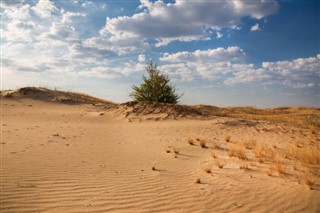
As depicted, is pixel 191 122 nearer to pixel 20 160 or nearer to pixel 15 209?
pixel 20 160

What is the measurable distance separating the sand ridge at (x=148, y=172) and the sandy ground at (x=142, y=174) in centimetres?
2

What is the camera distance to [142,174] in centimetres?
713

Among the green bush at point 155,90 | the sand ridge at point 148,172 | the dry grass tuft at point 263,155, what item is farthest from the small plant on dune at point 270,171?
the green bush at point 155,90

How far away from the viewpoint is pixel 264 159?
8.26 meters

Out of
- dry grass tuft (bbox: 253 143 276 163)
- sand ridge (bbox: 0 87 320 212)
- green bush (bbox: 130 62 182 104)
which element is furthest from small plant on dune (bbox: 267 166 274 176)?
green bush (bbox: 130 62 182 104)

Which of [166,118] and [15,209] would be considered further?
[166,118]

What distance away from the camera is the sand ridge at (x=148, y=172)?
5.19 meters

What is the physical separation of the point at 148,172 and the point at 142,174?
0.83ft

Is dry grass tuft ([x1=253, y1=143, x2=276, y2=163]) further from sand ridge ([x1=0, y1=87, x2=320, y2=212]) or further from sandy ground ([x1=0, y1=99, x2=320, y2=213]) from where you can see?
sandy ground ([x1=0, y1=99, x2=320, y2=213])

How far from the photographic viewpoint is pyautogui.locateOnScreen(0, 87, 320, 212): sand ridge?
5191 millimetres

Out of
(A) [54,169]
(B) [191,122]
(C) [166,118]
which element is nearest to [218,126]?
(B) [191,122]

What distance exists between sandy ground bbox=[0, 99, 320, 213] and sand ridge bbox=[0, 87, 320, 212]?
0.05ft

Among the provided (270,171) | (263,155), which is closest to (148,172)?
(270,171)

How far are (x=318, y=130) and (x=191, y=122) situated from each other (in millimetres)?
5960
